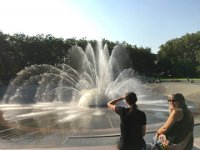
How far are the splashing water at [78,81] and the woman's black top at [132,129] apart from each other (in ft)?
49.8

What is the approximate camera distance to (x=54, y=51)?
214ft

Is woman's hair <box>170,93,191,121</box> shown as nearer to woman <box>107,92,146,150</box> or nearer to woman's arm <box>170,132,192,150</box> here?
woman's arm <box>170,132,192,150</box>

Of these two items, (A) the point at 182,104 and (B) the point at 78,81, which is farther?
(B) the point at 78,81

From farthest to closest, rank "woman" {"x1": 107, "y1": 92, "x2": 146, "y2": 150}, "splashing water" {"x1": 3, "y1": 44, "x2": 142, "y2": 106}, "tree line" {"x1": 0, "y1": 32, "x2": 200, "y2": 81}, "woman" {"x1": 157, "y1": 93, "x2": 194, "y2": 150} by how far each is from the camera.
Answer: "tree line" {"x1": 0, "y1": 32, "x2": 200, "y2": 81} < "splashing water" {"x1": 3, "y1": 44, "x2": 142, "y2": 106} < "woman" {"x1": 107, "y1": 92, "x2": 146, "y2": 150} < "woman" {"x1": 157, "y1": 93, "x2": 194, "y2": 150}

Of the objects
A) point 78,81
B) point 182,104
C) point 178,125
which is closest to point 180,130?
point 178,125

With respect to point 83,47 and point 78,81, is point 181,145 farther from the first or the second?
point 83,47

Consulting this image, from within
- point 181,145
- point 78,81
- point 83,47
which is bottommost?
point 181,145

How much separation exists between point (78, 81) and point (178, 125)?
1183 inches

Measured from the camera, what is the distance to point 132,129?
5574 mm

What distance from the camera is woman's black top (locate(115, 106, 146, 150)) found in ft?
18.2

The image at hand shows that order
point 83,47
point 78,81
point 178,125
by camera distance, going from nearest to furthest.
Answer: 1. point 178,125
2. point 78,81
3. point 83,47

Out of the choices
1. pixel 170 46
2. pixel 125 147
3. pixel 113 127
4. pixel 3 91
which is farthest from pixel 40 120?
pixel 170 46

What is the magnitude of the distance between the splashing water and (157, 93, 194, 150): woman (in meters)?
15.4

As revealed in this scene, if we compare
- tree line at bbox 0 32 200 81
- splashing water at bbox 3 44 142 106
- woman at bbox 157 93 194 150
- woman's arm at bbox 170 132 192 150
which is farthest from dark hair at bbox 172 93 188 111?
tree line at bbox 0 32 200 81
